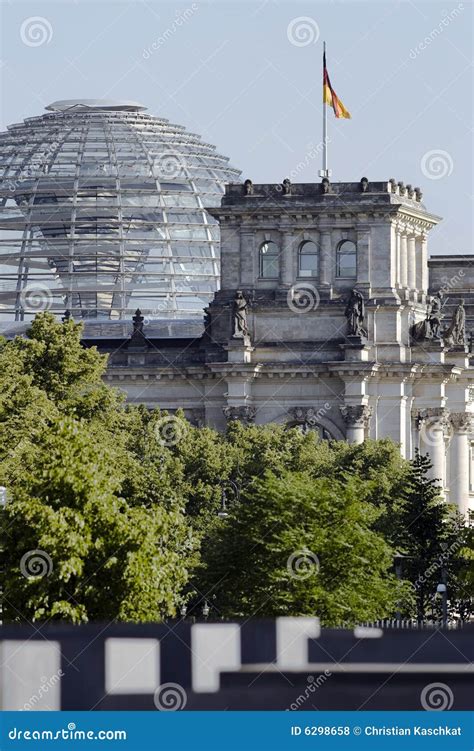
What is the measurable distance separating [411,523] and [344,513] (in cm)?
1363

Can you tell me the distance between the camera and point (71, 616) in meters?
69.5

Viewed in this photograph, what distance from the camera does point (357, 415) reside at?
6284 inches

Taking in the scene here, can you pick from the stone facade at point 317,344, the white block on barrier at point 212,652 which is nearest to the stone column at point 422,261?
the stone facade at point 317,344

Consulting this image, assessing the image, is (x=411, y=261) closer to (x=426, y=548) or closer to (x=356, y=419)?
(x=356, y=419)

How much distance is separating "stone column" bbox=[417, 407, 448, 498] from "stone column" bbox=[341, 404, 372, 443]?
153 inches

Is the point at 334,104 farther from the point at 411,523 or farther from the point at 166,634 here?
the point at 166,634

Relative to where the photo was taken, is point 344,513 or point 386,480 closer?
point 344,513

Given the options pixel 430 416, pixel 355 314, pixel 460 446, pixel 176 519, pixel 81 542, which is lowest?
pixel 81 542

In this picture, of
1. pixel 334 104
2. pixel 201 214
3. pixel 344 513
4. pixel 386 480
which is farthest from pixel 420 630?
pixel 201 214

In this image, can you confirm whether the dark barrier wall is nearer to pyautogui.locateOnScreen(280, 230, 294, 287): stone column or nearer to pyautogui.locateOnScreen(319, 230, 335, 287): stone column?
pyautogui.locateOnScreen(319, 230, 335, 287): stone column
